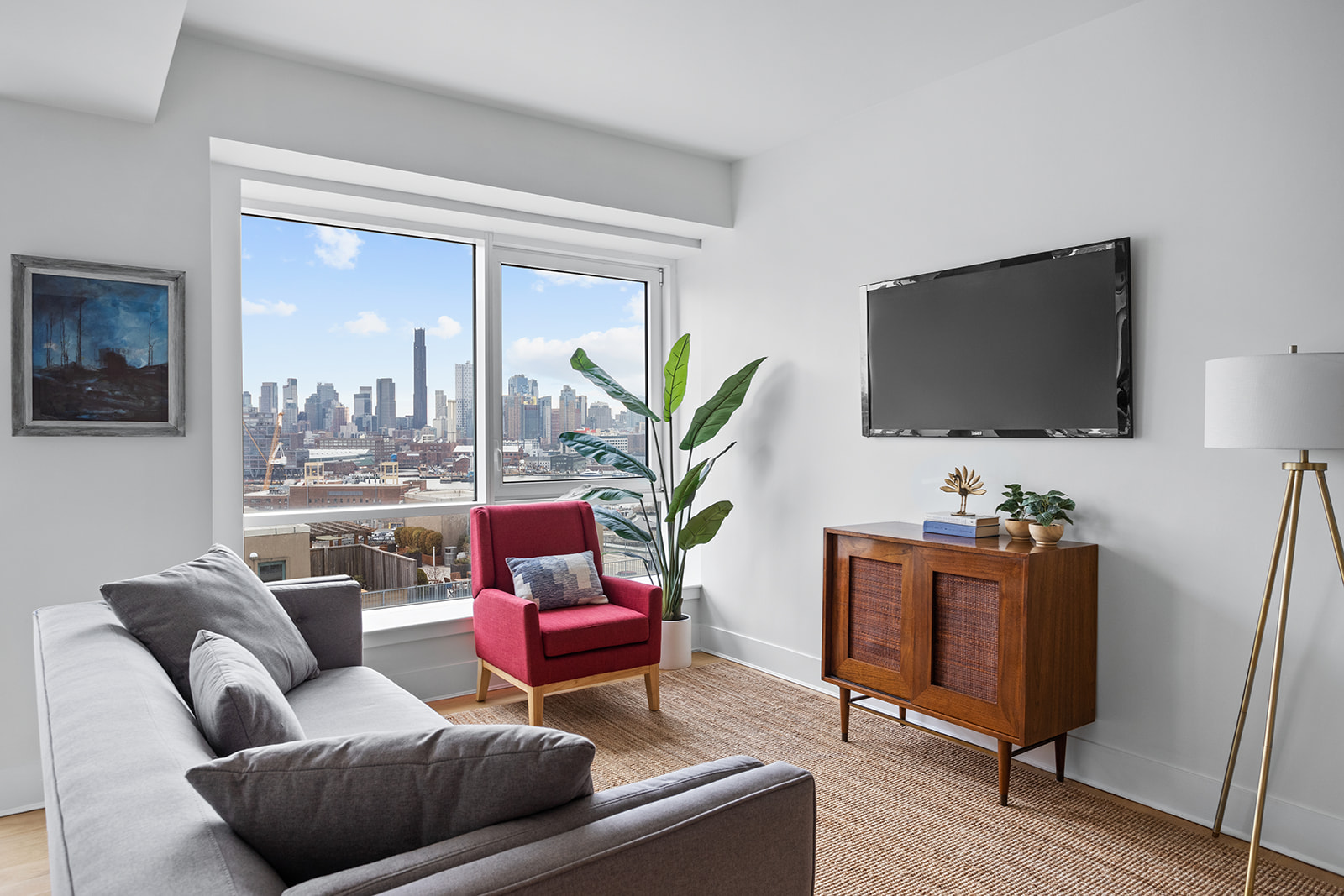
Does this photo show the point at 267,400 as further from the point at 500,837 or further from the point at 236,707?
the point at 500,837

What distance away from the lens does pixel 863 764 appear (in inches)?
120

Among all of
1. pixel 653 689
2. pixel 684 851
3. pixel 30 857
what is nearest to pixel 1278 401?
pixel 684 851

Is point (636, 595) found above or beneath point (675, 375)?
beneath

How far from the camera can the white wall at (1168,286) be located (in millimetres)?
2391

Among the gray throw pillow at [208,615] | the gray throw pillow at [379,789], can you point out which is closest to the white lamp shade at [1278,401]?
the gray throw pillow at [379,789]

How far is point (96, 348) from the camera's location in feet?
9.37

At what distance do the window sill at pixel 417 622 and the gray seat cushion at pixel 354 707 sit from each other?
1.17 metres

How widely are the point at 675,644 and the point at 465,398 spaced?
1683 millimetres

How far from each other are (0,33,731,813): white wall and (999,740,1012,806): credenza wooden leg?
292cm

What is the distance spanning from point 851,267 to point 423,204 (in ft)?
6.61

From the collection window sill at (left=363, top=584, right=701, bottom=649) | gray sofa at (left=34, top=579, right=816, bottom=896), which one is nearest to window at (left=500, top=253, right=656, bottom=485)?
window sill at (left=363, top=584, right=701, bottom=649)

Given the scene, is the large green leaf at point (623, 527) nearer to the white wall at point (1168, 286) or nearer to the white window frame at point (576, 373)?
the white window frame at point (576, 373)

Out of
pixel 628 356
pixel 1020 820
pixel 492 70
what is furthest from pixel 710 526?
pixel 492 70

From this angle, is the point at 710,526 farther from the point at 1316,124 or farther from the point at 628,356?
the point at 1316,124
